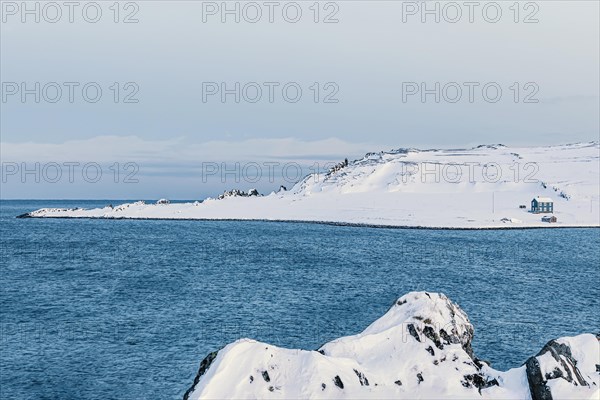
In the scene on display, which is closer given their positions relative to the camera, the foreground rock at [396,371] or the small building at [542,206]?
the foreground rock at [396,371]

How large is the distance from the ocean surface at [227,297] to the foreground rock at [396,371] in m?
9.88

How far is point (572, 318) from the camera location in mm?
44656

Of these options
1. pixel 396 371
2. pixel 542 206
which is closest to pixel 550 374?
pixel 396 371

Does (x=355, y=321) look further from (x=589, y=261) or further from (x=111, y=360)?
(x=589, y=261)

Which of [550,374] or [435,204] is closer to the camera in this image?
[550,374]

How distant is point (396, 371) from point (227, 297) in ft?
114

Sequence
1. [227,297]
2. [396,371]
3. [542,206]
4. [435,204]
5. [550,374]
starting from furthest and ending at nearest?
[435,204] → [542,206] → [227,297] → [396,371] → [550,374]

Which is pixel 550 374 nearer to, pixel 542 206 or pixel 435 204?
pixel 542 206

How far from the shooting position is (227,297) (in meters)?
53.2

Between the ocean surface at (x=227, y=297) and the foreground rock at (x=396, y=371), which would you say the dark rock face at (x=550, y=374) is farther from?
the ocean surface at (x=227, y=297)

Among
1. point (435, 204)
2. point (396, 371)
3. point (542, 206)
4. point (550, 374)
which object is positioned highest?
point (435, 204)

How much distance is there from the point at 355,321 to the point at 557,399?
24.5 m

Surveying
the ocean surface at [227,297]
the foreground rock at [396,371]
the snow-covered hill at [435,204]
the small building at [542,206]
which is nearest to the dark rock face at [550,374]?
the foreground rock at [396,371]

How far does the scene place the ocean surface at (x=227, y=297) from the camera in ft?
107
